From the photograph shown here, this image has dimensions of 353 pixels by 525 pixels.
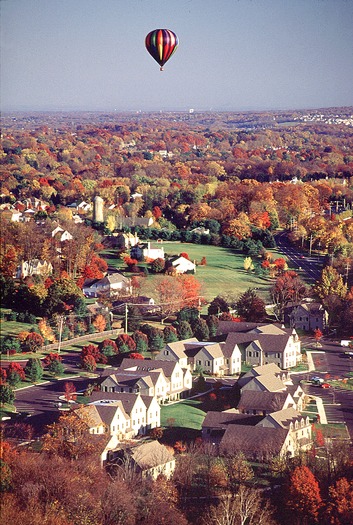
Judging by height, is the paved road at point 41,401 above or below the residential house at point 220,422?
below

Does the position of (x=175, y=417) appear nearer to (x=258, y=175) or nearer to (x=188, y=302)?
(x=188, y=302)

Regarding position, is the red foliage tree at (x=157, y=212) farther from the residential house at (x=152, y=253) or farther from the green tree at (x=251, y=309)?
the green tree at (x=251, y=309)

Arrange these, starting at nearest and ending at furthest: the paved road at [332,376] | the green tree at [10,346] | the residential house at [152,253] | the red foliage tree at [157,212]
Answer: the paved road at [332,376]
the green tree at [10,346]
the residential house at [152,253]
the red foliage tree at [157,212]

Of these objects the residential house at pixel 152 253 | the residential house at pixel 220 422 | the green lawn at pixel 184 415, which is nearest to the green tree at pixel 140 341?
the green lawn at pixel 184 415

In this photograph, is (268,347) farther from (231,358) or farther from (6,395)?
(6,395)

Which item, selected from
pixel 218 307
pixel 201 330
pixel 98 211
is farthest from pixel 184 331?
pixel 98 211

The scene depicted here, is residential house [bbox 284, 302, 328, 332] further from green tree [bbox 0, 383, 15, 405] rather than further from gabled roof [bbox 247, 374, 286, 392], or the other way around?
green tree [bbox 0, 383, 15, 405]

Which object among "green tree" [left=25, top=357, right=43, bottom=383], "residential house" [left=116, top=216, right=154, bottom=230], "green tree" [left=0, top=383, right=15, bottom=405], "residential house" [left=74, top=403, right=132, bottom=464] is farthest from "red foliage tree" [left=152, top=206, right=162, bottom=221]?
"residential house" [left=74, top=403, right=132, bottom=464]
